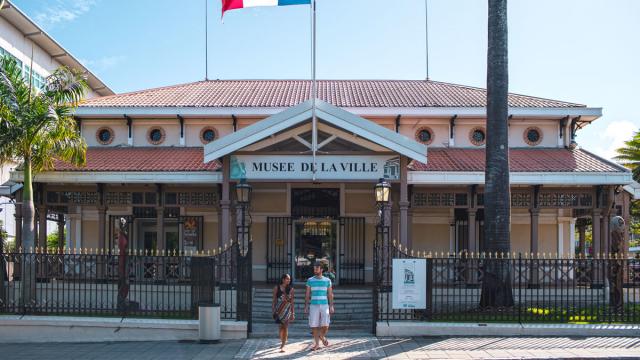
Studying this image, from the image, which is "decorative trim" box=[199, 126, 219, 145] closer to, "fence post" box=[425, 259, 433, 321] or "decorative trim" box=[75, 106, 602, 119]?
"decorative trim" box=[75, 106, 602, 119]

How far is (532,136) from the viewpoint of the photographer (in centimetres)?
1947

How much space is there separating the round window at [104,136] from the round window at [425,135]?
1000 centimetres

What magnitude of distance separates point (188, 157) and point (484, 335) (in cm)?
1016

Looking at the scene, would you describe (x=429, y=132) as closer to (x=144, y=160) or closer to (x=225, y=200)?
(x=225, y=200)

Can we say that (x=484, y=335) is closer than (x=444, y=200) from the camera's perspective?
Yes

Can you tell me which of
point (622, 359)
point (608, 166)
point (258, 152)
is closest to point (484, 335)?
point (622, 359)

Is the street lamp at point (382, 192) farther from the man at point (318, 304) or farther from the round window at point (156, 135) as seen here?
the round window at point (156, 135)

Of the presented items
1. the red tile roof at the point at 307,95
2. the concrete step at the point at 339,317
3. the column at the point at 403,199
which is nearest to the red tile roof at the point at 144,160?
the red tile roof at the point at 307,95

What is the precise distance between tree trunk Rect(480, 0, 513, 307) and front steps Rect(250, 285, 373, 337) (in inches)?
116

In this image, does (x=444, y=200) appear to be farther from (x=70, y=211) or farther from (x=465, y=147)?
(x=70, y=211)

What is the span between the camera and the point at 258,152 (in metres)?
14.9

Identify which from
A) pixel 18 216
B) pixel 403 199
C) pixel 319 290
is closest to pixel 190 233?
pixel 18 216

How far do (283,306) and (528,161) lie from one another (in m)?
9.96

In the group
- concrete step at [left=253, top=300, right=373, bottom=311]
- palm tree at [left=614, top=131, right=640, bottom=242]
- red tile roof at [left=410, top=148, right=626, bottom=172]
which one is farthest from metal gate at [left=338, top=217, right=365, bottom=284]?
palm tree at [left=614, top=131, right=640, bottom=242]
